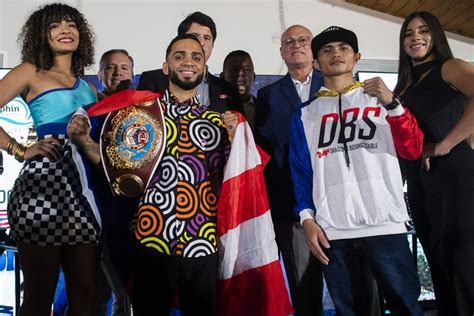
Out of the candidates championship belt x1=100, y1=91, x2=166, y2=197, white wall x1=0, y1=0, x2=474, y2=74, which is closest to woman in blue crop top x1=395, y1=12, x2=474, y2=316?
championship belt x1=100, y1=91, x2=166, y2=197

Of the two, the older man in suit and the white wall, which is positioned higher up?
the white wall

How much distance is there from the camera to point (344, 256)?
198 centimetres

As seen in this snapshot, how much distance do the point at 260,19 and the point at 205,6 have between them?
52 centimetres

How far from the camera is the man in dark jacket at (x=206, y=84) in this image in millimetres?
2551

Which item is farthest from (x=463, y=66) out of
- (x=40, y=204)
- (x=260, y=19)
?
(x=260, y=19)

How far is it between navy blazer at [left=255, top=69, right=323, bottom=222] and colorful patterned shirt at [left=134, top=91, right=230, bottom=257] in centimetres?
52

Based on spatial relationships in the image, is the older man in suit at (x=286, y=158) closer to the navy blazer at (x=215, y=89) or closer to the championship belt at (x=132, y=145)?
the navy blazer at (x=215, y=89)

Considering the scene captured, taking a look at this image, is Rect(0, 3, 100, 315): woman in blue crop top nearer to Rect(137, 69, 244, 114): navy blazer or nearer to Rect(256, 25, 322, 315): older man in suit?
Rect(137, 69, 244, 114): navy blazer

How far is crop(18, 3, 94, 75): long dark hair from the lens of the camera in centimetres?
210

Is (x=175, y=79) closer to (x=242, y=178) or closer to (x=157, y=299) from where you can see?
(x=242, y=178)

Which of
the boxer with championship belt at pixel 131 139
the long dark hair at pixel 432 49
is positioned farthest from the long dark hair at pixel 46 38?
the long dark hair at pixel 432 49

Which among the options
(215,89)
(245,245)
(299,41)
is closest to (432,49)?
(299,41)

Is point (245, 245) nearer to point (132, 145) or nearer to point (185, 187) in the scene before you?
point (185, 187)

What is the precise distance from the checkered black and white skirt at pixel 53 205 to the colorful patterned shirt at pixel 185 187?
0.22 m
